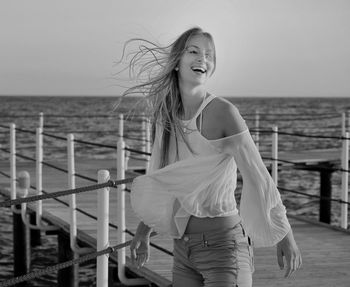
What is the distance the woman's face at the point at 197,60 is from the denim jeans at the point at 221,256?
21.5 inches

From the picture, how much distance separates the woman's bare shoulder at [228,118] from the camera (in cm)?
267

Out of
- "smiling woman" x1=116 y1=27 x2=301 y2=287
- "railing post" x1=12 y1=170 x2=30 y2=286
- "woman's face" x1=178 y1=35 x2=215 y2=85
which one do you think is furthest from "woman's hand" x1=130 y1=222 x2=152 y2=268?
"railing post" x1=12 y1=170 x2=30 y2=286

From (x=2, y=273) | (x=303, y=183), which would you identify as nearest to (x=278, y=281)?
(x=2, y=273)

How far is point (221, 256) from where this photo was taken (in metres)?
2.71

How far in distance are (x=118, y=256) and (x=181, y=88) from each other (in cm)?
321

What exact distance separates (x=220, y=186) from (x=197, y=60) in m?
0.46

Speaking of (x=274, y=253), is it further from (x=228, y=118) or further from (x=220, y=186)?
(x=228, y=118)

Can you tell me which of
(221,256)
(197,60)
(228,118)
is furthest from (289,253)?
(197,60)

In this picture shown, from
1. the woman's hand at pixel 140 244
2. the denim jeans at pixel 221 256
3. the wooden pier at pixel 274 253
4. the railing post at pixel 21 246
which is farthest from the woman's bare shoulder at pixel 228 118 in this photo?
the railing post at pixel 21 246

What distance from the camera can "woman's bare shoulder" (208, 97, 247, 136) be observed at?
2672 mm

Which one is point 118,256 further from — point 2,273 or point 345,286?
point 2,273

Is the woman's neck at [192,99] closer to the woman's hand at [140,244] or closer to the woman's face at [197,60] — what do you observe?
the woman's face at [197,60]

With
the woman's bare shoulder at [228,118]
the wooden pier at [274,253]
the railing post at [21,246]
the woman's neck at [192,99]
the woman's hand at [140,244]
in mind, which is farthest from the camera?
the railing post at [21,246]

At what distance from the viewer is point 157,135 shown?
9.68 ft
